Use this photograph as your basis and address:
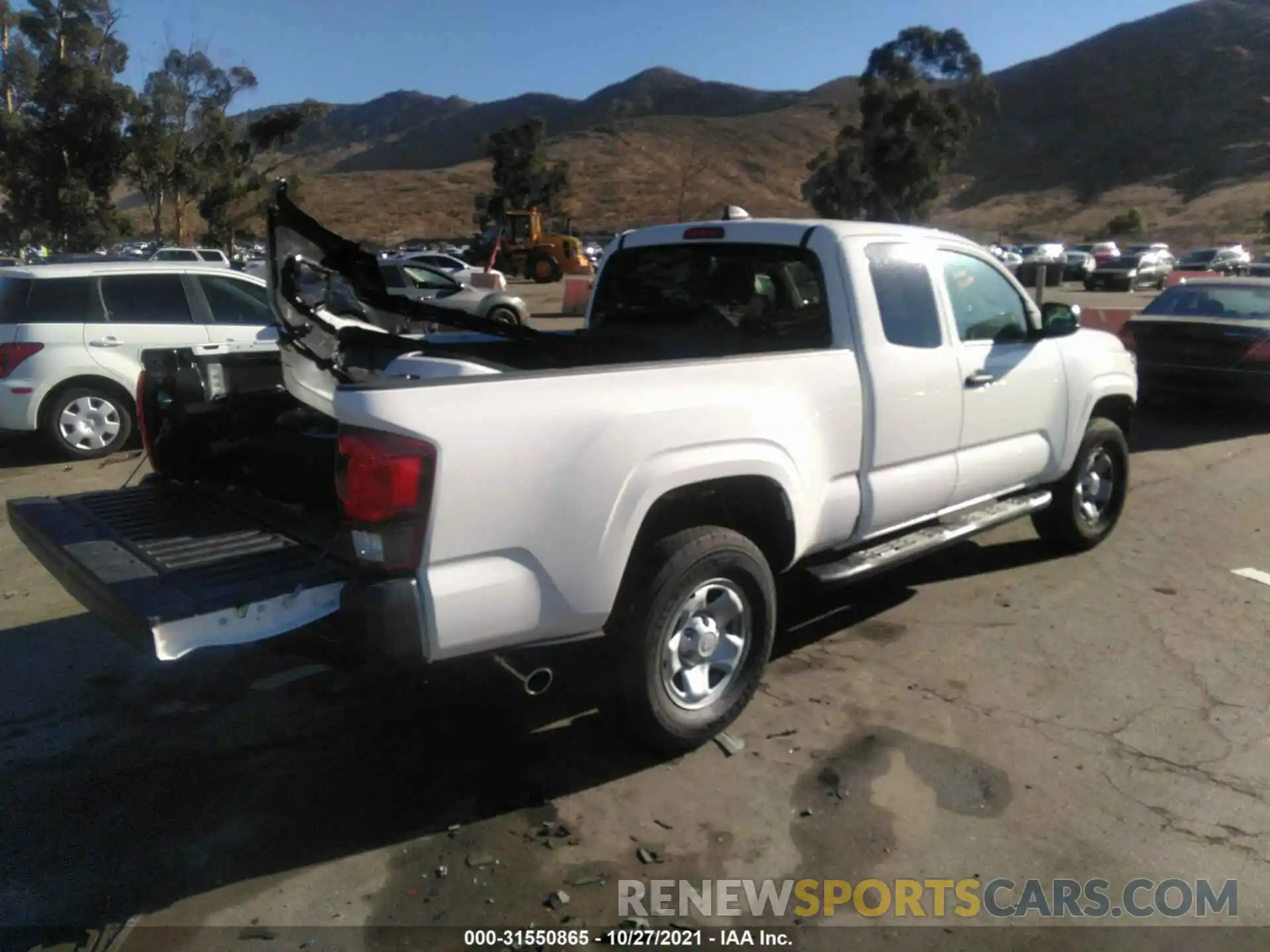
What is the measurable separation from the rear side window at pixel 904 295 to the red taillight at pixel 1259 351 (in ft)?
22.6

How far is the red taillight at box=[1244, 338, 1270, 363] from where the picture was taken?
1009 cm

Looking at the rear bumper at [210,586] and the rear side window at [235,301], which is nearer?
the rear bumper at [210,586]

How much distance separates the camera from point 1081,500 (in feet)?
20.7

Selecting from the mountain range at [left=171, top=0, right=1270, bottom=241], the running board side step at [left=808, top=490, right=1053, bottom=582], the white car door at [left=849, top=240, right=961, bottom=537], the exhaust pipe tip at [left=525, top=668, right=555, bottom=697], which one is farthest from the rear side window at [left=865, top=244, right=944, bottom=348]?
the mountain range at [left=171, top=0, right=1270, bottom=241]

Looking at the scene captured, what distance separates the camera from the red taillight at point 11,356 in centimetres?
868

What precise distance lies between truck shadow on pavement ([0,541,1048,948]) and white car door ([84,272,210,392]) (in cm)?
451

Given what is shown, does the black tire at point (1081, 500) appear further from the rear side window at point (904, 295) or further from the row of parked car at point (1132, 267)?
the row of parked car at point (1132, 267)

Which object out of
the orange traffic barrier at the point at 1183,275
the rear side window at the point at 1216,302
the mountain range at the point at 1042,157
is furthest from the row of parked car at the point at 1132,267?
the mountain range at the point at 1042,157

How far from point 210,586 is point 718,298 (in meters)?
2.85

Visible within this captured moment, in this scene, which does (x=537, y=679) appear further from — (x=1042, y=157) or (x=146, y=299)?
(x=1042, y=157)

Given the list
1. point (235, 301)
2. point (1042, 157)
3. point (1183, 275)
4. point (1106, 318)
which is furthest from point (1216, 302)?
point (1042, 157)

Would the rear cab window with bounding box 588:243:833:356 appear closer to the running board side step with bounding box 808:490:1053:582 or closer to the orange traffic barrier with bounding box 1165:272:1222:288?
the running board side step with bounding box 808:490:1053:582

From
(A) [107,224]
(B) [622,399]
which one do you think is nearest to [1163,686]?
(B) [622,399]

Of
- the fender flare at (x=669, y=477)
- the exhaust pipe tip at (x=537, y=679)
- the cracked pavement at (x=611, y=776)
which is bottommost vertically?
the cracked pavement at (x=611, y=776)
